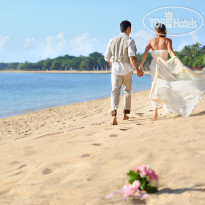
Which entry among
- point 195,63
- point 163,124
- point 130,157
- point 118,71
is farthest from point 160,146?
point 195,63

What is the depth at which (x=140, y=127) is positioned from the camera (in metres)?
5.66

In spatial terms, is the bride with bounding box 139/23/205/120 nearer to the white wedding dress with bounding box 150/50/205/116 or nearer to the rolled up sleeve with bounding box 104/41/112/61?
the white wedding dress with bounding box 150/50/205/116

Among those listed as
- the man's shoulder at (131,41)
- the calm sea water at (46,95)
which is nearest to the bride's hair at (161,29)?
the man's shoulder at (131,41)

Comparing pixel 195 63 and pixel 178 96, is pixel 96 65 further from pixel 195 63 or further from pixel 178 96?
pixel 178 96

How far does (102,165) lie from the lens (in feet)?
12.0

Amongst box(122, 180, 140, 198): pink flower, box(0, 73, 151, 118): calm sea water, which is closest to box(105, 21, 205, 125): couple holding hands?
box(122, 180, 140, 198): pink flower

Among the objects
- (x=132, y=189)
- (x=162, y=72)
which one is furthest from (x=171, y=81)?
(x=132, y=189)

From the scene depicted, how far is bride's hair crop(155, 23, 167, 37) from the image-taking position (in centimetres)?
612

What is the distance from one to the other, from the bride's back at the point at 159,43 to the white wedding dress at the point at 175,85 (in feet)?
0.28

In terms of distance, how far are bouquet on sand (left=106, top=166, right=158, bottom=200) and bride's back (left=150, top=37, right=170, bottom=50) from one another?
3.85 m

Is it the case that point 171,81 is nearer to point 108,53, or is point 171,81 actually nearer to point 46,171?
point 108,53

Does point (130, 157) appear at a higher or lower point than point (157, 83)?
lower

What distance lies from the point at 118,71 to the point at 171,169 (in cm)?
334

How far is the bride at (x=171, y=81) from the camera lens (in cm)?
608
